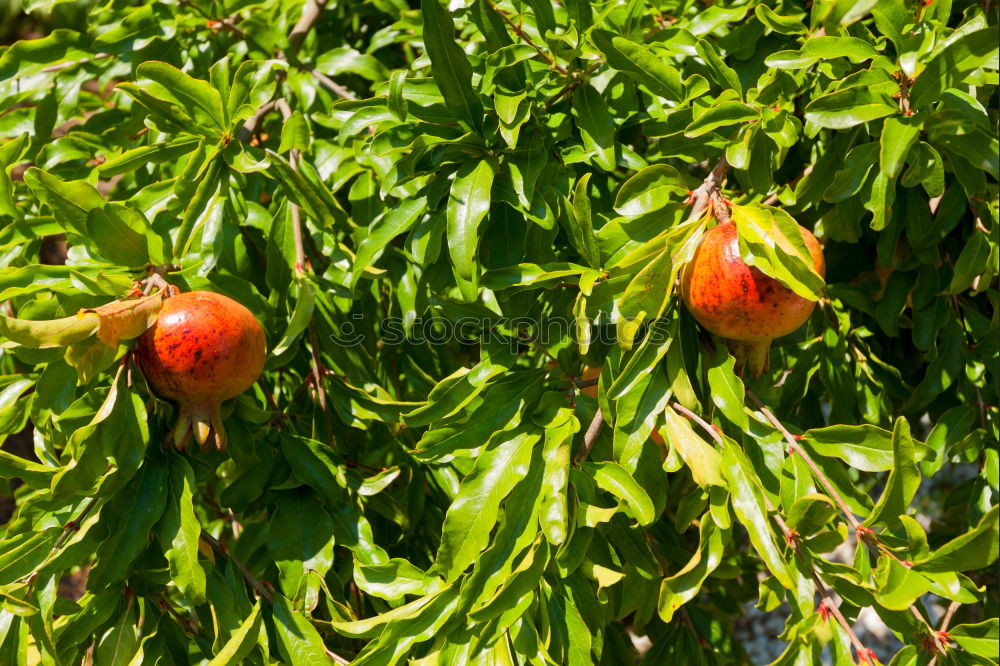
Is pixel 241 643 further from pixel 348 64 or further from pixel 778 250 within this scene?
pixel 348 64

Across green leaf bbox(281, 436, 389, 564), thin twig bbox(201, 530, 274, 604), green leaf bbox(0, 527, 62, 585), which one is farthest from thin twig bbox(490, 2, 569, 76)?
green leaf bbox(0, 527, 62, 585)

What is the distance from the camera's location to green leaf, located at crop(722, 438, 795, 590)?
1080 millimetres

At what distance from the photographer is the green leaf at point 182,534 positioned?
4.16 ft

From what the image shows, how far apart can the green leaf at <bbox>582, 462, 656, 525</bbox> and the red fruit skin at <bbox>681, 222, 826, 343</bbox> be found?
0.80ft

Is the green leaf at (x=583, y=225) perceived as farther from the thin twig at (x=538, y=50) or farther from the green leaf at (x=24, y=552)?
the green leaf at (x=24, y=552)

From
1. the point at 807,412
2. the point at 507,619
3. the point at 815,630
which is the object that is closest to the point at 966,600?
the point at 815,630

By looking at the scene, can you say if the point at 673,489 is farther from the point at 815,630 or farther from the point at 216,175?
the point at 216,175

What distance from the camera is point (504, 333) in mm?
1487

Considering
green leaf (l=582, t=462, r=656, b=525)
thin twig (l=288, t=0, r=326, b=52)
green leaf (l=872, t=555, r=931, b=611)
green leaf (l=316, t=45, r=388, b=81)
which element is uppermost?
thin twig (l=288, t=0, r=326, b=52)

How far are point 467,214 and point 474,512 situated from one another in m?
0.44

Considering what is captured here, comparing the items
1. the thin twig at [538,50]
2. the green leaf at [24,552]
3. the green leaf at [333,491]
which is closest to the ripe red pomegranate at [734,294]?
the thin twig at [538,50]

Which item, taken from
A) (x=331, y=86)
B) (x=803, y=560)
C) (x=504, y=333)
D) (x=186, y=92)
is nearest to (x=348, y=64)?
(x=331, y=86)

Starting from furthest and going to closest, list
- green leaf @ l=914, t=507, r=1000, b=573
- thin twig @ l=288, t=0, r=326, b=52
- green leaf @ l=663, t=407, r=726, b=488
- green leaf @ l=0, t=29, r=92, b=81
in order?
thin twig @ l=288, t=0, r=326, b=52, green leaf @ l=0, t=29, r=92, b=81, green leaf @ l=663, t=407, r=726, b=488, green leaf @ l=914, t=507, r=1000, b=573

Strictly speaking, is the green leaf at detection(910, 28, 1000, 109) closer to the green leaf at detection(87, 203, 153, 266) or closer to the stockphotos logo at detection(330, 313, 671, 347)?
the stockphotos logo at detection(330, 313, 671, 347)
